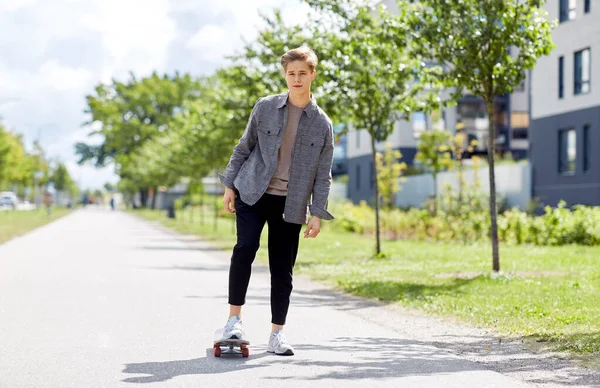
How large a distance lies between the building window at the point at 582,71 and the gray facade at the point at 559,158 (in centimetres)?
81

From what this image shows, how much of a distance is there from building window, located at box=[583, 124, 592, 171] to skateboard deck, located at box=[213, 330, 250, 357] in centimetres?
2649

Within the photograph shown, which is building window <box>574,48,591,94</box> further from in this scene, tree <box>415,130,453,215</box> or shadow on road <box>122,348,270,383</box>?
shadow on road <box>122,348,270,383</box>

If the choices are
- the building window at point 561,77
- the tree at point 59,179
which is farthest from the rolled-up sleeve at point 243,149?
the tree at point 59,179

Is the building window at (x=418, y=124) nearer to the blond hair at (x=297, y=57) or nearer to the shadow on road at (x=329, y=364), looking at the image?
the shadow on road at (x=329, y=364)

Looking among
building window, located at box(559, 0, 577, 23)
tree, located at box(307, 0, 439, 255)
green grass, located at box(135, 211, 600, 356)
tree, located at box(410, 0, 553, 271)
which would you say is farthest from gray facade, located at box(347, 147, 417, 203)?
tree, located at box(410, 0, 553, 271)

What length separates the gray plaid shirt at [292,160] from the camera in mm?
6164

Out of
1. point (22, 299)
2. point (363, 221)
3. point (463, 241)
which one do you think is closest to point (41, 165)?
point (363, 221)

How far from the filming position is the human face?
613 centimetres

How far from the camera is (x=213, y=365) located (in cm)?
584

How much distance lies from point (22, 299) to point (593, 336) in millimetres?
5642

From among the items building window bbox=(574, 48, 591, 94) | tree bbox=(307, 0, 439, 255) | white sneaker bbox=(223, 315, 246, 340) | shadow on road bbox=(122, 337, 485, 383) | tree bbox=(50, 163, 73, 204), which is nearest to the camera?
shadow on road bbox=(122, 337, 485, 383)

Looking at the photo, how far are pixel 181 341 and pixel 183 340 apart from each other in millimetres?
55

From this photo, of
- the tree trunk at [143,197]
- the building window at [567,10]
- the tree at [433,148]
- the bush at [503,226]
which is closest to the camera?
the bush at [503,226]

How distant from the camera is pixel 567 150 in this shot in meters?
32.8
